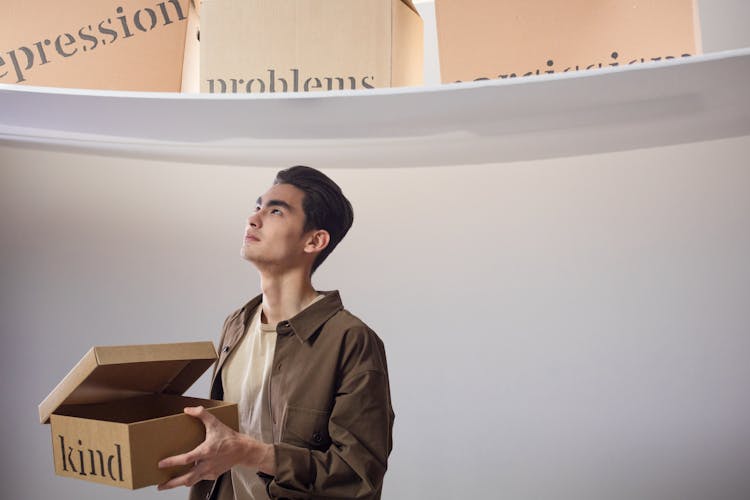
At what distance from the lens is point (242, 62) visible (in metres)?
1.80

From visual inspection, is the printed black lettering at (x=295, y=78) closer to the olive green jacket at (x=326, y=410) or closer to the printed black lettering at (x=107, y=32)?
the printed black lettering at (x=107, y=32)

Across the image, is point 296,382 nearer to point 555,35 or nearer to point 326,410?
point 326,410

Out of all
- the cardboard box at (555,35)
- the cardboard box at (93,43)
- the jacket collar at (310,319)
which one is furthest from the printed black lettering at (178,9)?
the jacket collar at (310,319)

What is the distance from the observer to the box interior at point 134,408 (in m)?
1.34

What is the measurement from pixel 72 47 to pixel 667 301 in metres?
1.42

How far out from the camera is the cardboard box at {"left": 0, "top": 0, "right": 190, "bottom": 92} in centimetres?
192

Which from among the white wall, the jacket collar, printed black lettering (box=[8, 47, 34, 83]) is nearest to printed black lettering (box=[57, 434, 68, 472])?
the jacket collar

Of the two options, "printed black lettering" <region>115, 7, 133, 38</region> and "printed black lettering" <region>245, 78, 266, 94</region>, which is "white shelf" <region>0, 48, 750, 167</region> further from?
"printed black lettering" <region>115, 7, 133, 38</region>

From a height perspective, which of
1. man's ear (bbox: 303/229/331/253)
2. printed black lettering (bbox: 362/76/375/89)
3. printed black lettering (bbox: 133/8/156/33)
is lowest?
man's ear (bbox: 303/229/331/253)

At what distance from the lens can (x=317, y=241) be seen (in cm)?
152

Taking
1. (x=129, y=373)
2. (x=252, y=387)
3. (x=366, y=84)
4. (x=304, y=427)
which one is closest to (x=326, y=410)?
(x=304, y=427)

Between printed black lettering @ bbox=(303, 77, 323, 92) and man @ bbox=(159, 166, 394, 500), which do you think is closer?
man @ bbox=(159, 166, 394, 500)

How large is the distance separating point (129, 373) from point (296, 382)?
0.25 m

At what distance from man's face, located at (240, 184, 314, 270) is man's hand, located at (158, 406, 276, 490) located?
0.34 m
